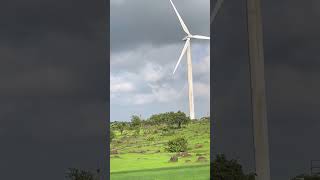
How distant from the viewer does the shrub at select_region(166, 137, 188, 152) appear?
140ft

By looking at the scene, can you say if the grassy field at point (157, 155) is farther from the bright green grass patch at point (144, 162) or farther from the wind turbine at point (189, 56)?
the wind turbine at point (189, 56)

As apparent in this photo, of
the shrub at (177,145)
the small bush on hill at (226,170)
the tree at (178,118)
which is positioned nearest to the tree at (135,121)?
the tree at (178,118)

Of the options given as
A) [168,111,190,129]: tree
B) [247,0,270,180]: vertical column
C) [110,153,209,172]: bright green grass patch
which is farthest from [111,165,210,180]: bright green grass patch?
[247,0,270,180]: vertical column

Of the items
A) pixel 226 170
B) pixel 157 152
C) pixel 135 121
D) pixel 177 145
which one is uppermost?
pixel 135 121

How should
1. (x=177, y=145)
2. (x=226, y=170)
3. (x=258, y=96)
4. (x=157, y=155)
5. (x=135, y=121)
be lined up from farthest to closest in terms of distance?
1. (x=135, y=121)
2. (x=177, y=145)
3. (x=157, y=155)
4. (x=226, y=170)
5. (x=258, y=96)

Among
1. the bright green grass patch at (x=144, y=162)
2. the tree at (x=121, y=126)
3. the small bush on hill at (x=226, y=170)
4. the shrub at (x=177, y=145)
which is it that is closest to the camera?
the small bush on hill at (x=226, y=170)

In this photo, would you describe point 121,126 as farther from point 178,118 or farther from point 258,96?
point 258,96

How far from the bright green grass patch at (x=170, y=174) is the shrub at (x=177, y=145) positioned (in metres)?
1.44

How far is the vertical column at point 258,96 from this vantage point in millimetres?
19266

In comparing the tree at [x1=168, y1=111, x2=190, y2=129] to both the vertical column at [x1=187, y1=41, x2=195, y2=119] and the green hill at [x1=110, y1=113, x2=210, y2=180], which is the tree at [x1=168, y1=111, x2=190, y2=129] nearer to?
the green hill at [x1=110, y1=113, x2=210, y2=180]

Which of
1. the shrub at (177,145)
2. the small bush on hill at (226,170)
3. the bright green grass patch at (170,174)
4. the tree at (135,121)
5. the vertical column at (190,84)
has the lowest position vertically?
the bright green grass patch at (170,174)

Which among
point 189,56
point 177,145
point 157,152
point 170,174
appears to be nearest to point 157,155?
point 157,152

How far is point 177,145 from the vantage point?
1699 inches

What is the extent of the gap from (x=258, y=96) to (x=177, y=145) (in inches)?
955
